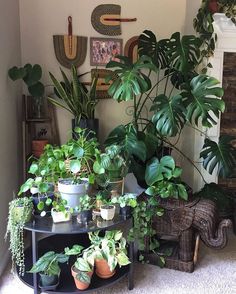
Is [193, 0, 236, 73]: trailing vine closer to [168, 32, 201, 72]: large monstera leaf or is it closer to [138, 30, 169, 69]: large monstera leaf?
[168, 32, 201, 72]: large monstera leaf

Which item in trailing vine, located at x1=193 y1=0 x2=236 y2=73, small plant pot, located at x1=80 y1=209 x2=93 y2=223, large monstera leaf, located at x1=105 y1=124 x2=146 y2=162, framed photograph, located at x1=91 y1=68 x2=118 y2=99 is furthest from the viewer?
framed photograph, located at x1=91 y1=68 x2=118 y2=99

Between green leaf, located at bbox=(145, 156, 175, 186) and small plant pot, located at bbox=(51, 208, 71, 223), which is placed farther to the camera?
green leaf, located at bbox=(145, 156, 175, 186)

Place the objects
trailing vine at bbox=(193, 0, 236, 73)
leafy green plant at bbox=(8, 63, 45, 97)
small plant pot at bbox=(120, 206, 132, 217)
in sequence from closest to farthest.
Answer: small plant pot at bbox=(120, 206, 132, 217)
leafy green plant at bbox=(8, 63, 45, 97)
trailing vine at bbox=(193, 0, 236, 73)

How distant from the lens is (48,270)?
1944 mm

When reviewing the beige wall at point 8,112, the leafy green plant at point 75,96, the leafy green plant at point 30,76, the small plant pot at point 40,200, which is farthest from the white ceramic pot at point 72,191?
the leafy green plant at point 30,76

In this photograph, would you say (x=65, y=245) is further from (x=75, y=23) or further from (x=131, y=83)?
(x=75, y=23)

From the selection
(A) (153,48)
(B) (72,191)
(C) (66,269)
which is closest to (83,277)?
(C) (66,269)

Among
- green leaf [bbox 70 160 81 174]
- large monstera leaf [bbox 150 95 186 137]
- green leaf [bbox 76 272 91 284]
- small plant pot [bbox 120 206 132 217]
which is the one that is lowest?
green leaf [bbox 76 272 91 284]

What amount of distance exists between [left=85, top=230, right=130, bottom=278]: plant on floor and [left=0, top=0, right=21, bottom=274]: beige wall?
0.79 m

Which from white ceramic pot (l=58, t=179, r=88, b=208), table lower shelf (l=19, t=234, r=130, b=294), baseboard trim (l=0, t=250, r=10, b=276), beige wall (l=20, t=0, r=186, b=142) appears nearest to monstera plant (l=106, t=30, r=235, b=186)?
beige wall (l=20, t=0, r=186, b=142)

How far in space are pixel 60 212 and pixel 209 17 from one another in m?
1.94

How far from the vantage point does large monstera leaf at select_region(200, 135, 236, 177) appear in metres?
2.44

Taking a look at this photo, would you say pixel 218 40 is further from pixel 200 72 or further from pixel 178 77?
pixel 178 77

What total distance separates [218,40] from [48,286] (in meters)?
2.39
